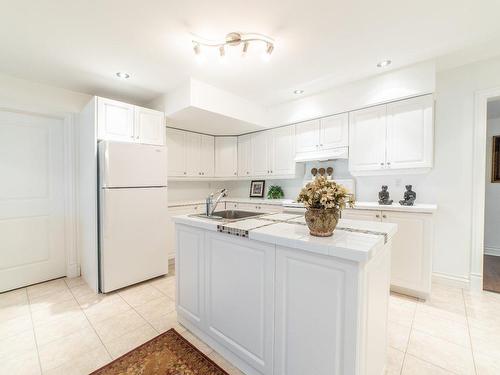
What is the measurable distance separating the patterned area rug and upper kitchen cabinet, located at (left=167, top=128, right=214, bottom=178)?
8.23 ft

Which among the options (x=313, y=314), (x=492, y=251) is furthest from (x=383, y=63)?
(x=492, y=251)

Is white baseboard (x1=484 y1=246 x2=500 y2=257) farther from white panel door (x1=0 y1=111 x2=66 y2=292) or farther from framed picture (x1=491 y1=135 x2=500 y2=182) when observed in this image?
white panel door (x1=0 y1=111 x2=66 y2=292)

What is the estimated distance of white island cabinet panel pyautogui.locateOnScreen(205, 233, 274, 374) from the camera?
4.43 ft

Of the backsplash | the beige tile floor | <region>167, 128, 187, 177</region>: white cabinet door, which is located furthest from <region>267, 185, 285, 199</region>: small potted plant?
the beige tile floor

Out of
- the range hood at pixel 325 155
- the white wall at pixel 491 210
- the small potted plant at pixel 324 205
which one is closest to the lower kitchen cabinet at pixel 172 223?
the range hood at pixel 325 155

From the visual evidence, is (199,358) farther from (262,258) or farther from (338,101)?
(338,101)

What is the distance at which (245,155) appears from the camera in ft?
14.2

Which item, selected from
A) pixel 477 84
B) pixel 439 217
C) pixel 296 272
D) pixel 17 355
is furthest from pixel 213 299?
pixel 477 84

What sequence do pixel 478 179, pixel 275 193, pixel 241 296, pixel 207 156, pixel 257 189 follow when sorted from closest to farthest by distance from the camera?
pixel 241 296
pixel 478 179
pixel 275 193
pixel 207 156
pixel 257 189

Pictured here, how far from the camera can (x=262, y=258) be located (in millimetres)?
1371

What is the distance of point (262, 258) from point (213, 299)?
2.02ft

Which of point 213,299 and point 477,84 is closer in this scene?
point 213,299

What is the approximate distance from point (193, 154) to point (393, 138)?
305 centimetres

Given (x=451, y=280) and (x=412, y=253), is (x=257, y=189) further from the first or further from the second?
(x=451, y=280)
